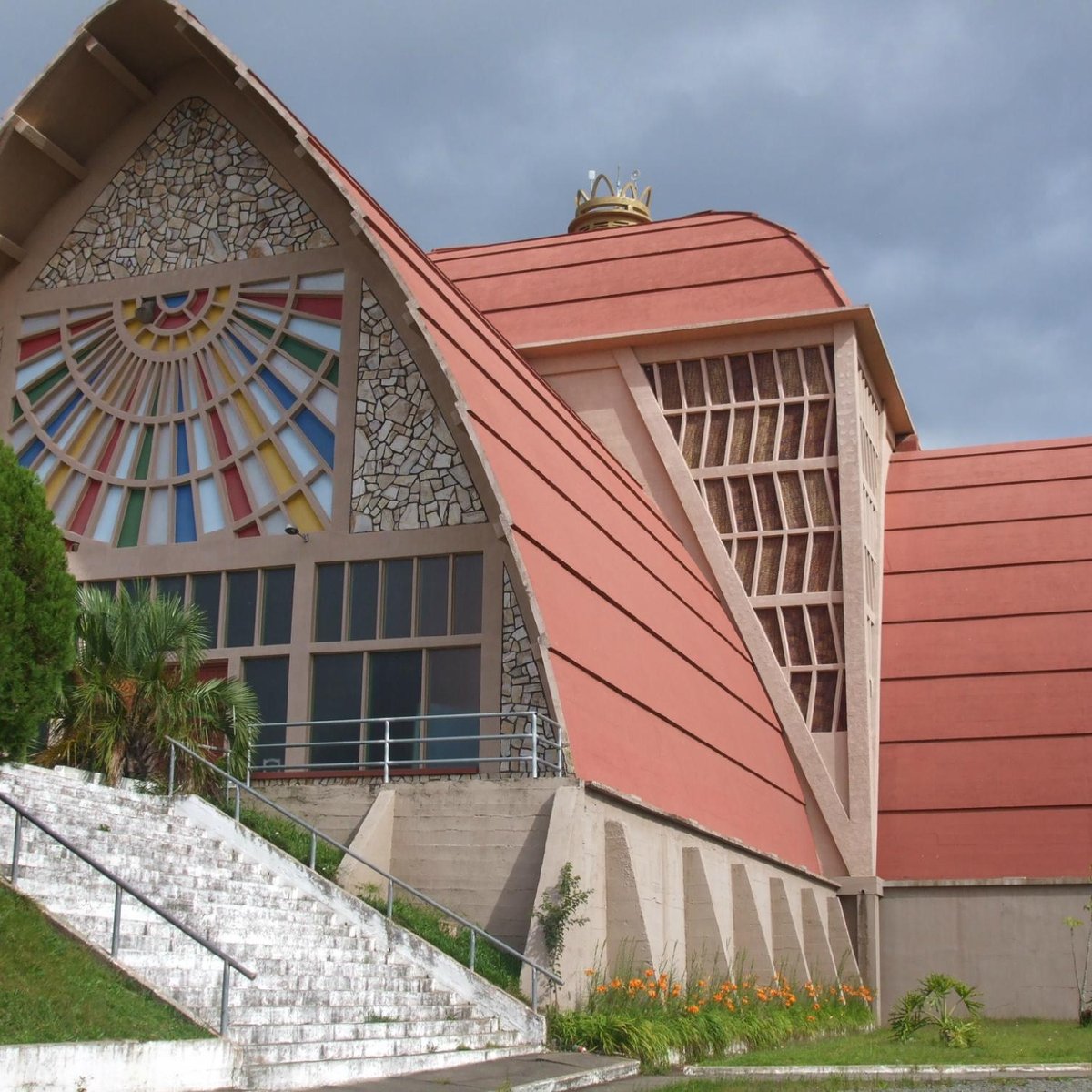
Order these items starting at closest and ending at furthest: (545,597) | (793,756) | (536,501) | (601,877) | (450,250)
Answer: (601,877)
(545,597)
(536,501)
(793,756)
(450,250)

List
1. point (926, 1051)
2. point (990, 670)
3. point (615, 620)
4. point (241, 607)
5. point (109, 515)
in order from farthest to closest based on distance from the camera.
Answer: point (990, 670) < point (109, 515) < point (241, 607) < point (615, 620) < point (926, 1051)

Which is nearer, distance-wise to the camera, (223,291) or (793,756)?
(223,291)

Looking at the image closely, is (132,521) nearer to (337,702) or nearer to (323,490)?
(323,490)

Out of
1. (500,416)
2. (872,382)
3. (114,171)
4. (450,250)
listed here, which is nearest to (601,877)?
(500,416)

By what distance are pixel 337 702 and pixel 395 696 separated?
95 cm

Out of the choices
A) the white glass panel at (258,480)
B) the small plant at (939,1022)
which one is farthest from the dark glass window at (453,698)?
the small plant at (939,1022)

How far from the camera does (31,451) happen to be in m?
25.6

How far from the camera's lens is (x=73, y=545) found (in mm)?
24594

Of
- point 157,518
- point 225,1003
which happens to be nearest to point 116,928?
point 225,1003

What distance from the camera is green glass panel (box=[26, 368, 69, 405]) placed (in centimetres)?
2556

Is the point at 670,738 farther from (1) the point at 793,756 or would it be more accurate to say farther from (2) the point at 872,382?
(2) the point at 872,382

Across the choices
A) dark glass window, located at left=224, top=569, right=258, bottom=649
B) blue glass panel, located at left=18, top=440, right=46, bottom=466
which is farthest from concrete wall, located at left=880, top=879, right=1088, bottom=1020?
blue glass panel, located at left=18, top=440, right=46, bottom=466

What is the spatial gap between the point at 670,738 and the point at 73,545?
33.0 feet

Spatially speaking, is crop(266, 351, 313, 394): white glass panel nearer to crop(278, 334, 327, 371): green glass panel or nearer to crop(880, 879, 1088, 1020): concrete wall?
crop(278, 334, 327, 371): green glass panel
